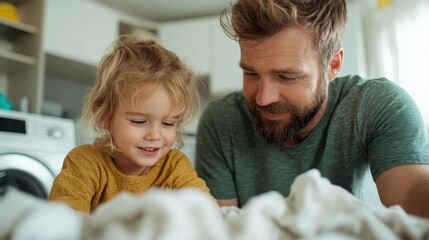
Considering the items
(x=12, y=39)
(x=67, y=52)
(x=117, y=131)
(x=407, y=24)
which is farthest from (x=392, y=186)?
(x=12, y=39)

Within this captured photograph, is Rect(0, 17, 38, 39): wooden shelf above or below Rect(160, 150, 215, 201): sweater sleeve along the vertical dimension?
above

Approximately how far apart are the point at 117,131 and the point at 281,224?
2.09 feet

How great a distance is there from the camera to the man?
0.96m

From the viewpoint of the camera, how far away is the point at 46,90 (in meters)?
3.17

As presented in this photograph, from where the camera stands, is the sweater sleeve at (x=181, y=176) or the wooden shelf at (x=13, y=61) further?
the wooden shelf at (x=13, y=61)

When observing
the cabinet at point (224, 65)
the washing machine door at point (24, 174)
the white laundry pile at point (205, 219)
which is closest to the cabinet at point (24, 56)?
the washing machine door at point (24, 174)

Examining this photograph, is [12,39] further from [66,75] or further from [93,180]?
[93,180]

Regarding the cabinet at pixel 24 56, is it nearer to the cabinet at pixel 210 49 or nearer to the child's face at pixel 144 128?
the cabinet at pixel 210 49

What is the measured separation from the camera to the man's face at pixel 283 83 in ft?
3.34

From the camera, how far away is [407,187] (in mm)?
827

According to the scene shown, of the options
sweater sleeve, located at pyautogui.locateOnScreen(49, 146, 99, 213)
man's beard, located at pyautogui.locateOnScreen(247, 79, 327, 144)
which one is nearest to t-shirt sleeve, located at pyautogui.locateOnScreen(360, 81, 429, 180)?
man's beard, located at pyautogui.locateOnScreen(247, 79, 327, 144)

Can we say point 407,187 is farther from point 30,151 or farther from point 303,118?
point 30,151

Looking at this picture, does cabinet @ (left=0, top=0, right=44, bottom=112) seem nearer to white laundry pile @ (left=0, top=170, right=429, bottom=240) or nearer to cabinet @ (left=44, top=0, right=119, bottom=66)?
cabinet @ (left=44, top=0, right=119, bottom=66)

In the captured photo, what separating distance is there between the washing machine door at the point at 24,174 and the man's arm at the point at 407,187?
59.5 inches
